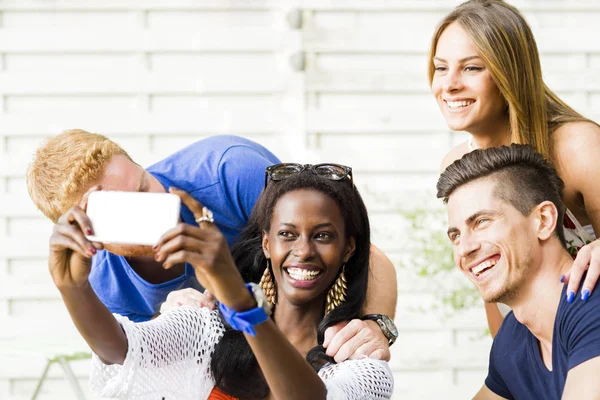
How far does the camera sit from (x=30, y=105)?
4539 millimetres

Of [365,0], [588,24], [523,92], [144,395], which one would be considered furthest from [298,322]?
[588,24]

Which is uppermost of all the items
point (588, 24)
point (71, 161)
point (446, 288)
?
point (588, 24)

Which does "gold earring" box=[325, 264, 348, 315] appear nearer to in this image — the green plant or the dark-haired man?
the dark-haired man

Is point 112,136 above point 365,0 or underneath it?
underneath

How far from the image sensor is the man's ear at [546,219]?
206 cm

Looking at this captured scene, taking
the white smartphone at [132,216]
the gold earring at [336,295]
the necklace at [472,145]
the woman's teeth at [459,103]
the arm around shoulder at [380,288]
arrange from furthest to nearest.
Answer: the necklace at [472,145]
the woman's teeth at [459,103]
the arm around shoulder at [380,288]
the gold earring at [336,295]
the white smartphone at [132,216]

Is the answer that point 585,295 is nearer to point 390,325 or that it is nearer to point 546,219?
point 546,219

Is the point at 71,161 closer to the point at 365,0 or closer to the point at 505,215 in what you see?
the point at 505,215

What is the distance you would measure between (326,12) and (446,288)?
159cm

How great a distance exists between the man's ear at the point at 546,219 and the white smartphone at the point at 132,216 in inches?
38.4

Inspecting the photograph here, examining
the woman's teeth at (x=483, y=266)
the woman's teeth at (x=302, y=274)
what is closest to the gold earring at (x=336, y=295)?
the woman's teeth at (x=302, y=274)

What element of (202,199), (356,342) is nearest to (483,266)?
(356,342)

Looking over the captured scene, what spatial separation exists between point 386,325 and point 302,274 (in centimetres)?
25

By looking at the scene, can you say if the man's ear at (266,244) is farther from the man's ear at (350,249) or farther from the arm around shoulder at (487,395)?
the arm around shoulder at (487,395)
